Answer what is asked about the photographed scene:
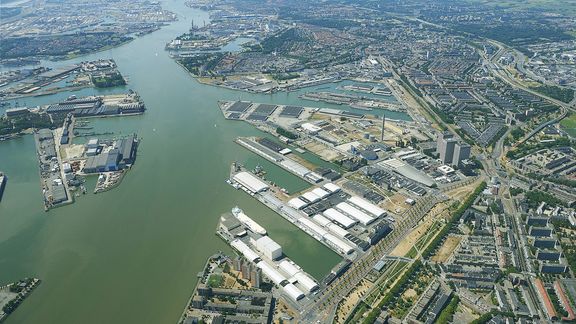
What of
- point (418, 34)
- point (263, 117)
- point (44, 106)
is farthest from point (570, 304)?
point (418, 34)

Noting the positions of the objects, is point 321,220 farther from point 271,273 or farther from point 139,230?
point 139,230

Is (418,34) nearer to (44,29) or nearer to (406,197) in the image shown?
(406,197)

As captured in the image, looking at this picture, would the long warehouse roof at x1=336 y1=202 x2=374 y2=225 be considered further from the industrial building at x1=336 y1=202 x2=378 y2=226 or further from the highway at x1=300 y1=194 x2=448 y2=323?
the highway at x1=300 y1=194 x2=448 y2=323

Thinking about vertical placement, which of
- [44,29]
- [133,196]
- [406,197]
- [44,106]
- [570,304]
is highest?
[570,304]

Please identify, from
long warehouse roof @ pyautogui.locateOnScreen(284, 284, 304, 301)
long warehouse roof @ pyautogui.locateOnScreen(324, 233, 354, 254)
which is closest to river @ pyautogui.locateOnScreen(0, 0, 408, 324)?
long warehouse roof @ pyautogui.locateOnScreen(324, 233, 354, 254)

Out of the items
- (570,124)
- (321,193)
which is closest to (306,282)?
(321,193)

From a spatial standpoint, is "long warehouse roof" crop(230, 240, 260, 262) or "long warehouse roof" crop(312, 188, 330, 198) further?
"long warehouse roof" crop(312, 188, 330, 198)
